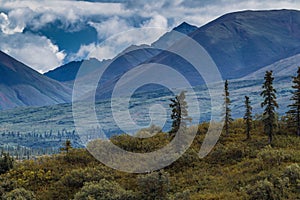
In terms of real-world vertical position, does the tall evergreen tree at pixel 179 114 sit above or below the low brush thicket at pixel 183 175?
above

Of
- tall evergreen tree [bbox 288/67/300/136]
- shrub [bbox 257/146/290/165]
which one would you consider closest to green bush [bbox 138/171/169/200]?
shrub [bbox 257/146/290/165]

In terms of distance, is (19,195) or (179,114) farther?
(179,114)

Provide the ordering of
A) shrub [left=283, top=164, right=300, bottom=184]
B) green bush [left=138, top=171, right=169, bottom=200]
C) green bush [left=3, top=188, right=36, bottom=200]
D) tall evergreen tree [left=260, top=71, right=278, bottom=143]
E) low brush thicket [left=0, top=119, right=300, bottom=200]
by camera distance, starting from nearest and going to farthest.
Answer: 1. shrub [left=283, top=164, right=300, bottom=184]
2. low brush thicket [left=0, top=119, right=300, bottom=200]
3. green bush [left=138, top=171, right=169, bottom=200]
4. green bush [left=3, top=188, right=36, bottom=200]
5. tall evergreen tree [left=260, top=71, right=278, bottom=143]

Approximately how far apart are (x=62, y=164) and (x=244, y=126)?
31711 mm

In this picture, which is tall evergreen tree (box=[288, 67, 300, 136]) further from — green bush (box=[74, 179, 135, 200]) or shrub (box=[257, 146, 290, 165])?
green bush (box=[74, 179, 135, 200])

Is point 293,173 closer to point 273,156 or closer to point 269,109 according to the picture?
point 273,156

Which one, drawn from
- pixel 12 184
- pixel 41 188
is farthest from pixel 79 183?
pixel 12 184

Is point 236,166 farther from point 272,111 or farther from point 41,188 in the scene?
point 41,188

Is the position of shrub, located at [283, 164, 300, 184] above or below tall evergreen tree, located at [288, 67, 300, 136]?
below

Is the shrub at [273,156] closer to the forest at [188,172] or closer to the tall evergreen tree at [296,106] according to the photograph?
the forest at [188,172]

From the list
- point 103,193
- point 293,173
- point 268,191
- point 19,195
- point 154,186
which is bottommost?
point 19,195

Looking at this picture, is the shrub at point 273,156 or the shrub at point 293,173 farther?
the shrub at point 273,156

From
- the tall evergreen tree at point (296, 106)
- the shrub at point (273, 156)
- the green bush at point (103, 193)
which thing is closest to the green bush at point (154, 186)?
the green bush at point (103, 193)

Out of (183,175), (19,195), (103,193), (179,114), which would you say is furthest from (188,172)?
(19,195)
